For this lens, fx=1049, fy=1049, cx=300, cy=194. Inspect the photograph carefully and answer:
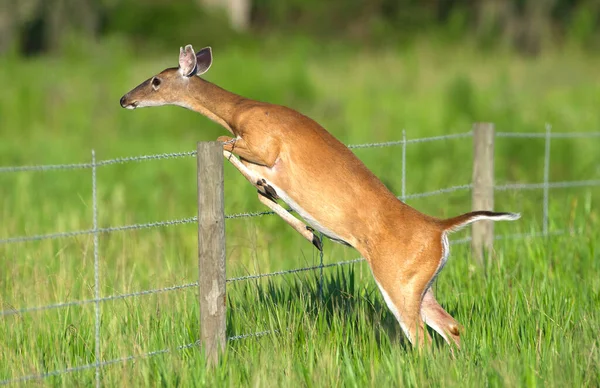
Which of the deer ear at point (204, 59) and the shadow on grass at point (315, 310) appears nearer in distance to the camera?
the shadow on grass at point (315, 310)

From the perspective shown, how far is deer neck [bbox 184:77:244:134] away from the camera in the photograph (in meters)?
6.28

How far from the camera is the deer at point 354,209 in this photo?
18.9 feet

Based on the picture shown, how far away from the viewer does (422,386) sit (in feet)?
17.1

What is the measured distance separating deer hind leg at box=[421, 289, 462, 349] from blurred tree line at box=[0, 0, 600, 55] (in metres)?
18.1

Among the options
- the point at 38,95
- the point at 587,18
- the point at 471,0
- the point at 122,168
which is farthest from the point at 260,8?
the point at 122,168

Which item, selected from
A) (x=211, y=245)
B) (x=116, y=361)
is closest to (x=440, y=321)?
(x=211, y=245)

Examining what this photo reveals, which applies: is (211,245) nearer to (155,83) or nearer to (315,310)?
(315,310)

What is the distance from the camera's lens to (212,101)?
6.38 metres

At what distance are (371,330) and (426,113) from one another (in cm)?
1056

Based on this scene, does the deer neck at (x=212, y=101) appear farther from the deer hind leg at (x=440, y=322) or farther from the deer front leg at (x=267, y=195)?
the deer hind leg at (x=440, y=322)

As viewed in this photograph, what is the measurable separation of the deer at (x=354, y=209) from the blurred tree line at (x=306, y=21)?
58.4 feet

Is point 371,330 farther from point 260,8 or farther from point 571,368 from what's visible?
point 260,8

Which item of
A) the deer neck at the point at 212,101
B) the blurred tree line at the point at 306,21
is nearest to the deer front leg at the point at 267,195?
the deer neck at the point at 212,101

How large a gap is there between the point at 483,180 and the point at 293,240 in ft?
8.65
